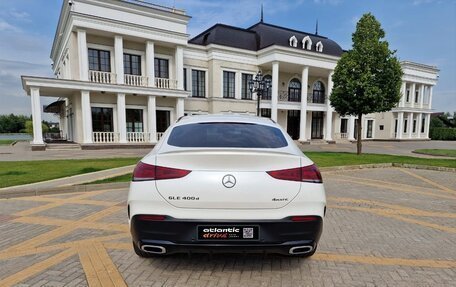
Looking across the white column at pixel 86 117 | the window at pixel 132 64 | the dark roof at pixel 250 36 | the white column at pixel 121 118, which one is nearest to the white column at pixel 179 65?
the window at pixel 132 64

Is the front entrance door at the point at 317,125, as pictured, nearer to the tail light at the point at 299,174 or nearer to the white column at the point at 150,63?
the white column at the point at 150,63

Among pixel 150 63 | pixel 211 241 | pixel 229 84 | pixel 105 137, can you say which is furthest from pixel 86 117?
pixel 211 241

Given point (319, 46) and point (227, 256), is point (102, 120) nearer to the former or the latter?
point (227, 256)

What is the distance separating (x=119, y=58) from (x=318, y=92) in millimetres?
24037

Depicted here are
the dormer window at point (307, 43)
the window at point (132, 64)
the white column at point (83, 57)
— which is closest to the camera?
the white column at point (83, 57)

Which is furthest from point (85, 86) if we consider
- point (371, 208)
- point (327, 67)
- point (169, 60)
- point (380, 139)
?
point (380, 139)

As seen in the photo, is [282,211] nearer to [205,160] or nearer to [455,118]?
[205,160]

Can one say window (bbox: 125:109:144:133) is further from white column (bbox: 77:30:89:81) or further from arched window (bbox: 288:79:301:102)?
arched window (bbox: 288:79:301:102)

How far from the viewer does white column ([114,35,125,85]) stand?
2028cm

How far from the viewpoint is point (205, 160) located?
2490 mm

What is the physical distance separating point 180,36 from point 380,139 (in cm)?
3370

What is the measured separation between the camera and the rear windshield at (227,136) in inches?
117

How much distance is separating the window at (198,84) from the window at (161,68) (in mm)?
3099

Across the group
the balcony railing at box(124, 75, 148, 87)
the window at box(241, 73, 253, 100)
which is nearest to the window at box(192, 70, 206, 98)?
the window at box(241, 73, 253, 100)
